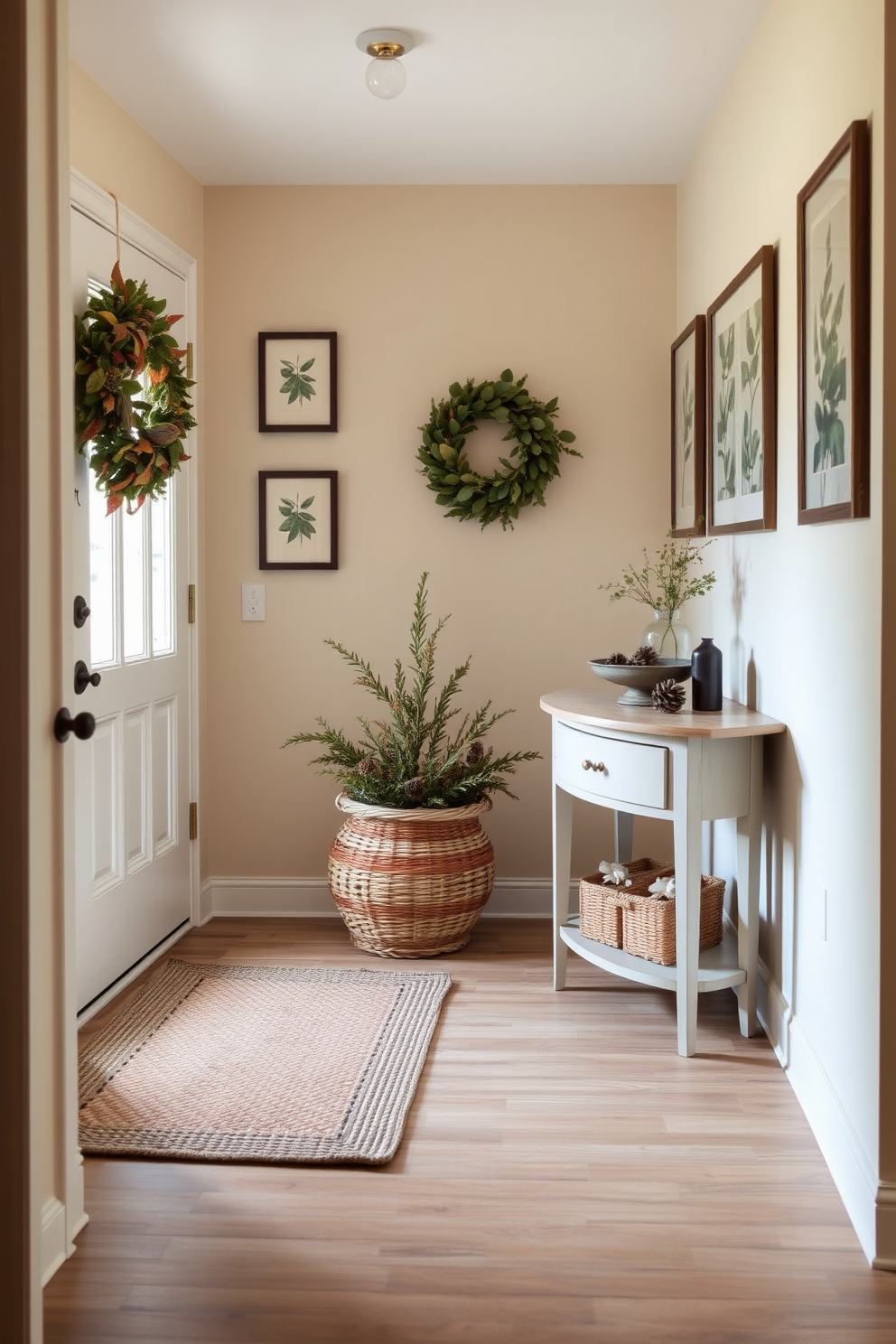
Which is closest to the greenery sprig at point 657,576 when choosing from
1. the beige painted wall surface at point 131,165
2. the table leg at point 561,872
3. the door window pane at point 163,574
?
A: the table leg at point 561,872

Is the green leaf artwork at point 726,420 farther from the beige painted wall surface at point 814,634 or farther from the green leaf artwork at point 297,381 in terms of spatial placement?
the green leaf artwork at point 297,381

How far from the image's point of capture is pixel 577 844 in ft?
12.8

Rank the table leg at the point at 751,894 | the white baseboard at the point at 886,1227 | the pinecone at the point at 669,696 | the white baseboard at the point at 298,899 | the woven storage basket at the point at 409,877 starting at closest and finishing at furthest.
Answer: the white baseboard at the point at 886,1227, the table leg at the point at 751,894, the pinecone at the point at 669,696, the woven storage basket at the point at 409,877, the white baseboard at the point at 298,899

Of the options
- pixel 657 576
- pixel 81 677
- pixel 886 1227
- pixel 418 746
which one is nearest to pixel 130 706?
pixel 418 746

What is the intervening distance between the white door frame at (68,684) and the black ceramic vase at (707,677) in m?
1.47

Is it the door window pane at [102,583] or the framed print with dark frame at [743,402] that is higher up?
the framed print with dark frame at [743,402]

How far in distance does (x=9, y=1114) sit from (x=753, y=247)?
2.44 meters

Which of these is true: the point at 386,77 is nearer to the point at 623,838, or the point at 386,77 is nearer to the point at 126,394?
the point at 126,394

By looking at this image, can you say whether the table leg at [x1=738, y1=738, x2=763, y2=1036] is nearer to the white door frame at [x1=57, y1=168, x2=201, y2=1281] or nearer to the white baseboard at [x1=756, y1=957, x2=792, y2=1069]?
the white baseboard at [x1=756, y1=957, x2=792, y2=1069]

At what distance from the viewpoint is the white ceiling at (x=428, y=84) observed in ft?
8.68

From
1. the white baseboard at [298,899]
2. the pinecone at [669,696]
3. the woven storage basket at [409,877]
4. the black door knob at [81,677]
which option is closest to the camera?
the black door knob at [81,677]

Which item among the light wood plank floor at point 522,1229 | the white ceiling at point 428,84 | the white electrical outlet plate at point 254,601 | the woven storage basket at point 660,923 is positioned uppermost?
the white ceiling at point 428,84

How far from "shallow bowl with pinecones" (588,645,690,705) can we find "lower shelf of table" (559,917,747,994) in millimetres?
639

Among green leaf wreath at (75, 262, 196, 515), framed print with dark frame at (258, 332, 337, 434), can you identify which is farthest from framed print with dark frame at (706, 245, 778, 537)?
green leaf wreath at (75, 262, 196, 515)
